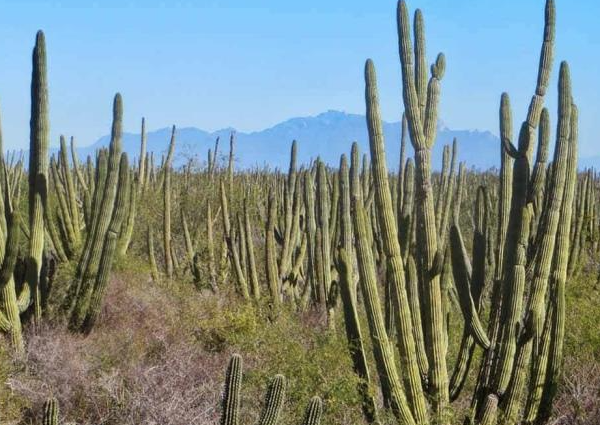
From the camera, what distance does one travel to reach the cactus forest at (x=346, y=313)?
249 inches

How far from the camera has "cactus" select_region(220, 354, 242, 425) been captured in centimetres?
524

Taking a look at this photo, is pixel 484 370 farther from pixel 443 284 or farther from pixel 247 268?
pixel 247 268

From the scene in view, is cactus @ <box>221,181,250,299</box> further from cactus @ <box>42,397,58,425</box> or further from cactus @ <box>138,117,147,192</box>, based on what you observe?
cactus @ <box>42,397,58,425</box>

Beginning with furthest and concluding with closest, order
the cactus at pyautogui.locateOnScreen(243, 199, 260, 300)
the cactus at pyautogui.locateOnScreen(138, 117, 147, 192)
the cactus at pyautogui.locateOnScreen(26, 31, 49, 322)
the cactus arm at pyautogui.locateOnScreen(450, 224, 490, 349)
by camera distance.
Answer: the cactus at pyautogui.locateOnScreen(138, 117, 147, 192) < the cactus at pyautogui.locateOnScreen(243, 199, 260, 300) < the cactus at pyautogui.locateOnScreen(26, 31, 49, 322) < the cactus arm at pyautogui.locateOnScreen(450, 224, 490, 349)

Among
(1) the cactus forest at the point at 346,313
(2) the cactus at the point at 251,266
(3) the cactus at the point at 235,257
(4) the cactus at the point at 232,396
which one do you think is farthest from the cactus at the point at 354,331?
(3) the cactus at the point at 235,257

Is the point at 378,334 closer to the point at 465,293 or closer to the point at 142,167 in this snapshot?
the point at 465,293

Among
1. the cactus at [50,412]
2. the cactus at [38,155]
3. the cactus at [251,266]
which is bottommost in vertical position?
the cactus at [50,412]

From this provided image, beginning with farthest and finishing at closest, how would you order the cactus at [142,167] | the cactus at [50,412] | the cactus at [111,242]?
1. the cactus at [142,167]
2. the cactus at [111,242]
3. the cactus at [50,412]

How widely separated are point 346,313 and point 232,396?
1.92 metres

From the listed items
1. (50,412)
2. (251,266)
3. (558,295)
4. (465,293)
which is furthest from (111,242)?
(558,295)

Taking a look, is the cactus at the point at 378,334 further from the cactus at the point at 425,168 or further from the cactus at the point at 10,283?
the cactus at the point at 10,283

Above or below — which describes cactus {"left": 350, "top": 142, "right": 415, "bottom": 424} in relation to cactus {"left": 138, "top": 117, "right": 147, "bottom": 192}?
below

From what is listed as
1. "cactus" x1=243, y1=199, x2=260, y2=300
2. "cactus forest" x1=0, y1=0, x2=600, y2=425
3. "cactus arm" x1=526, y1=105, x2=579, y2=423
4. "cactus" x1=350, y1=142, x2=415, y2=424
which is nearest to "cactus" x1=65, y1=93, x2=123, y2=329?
"cactus forest" x1=0, y1=0, x2=600, y2=425

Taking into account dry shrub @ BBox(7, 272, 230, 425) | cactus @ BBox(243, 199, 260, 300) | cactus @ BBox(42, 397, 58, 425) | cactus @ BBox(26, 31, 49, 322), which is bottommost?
dry shrub @ BBox(7, 272, 230, 425)
